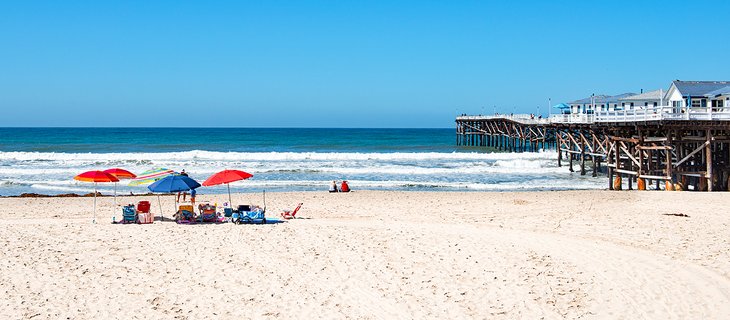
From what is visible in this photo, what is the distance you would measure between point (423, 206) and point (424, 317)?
11.4m

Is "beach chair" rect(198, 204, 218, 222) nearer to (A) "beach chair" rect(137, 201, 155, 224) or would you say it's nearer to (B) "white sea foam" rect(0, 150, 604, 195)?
(A) "beach chair" rect(137, 201, 155, 224)

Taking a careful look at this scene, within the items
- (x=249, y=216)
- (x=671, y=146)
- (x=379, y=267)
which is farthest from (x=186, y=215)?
(x=671, y=146)

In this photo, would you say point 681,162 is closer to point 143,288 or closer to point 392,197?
point 392,197

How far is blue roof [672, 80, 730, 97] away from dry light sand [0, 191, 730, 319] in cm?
1545

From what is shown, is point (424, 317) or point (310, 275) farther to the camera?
point (310, 275)

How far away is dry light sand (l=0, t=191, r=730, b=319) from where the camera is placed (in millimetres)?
9117

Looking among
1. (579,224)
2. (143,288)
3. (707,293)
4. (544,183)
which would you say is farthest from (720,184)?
(143,288)

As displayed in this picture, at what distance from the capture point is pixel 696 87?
106 feet

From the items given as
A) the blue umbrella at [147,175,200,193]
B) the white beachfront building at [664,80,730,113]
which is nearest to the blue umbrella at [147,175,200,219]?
the blue umbrella at [147,175,200,193]

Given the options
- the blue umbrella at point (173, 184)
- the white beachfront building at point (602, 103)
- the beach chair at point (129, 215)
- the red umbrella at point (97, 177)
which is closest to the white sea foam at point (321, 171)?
the white beachfront building at point (602, 103)

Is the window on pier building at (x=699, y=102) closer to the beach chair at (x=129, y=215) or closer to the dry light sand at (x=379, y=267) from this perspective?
the dry light sand at (x=379, y=267)

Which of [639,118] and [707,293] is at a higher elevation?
[639,118]

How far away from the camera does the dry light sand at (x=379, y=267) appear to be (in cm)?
912

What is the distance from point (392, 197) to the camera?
898 inches
